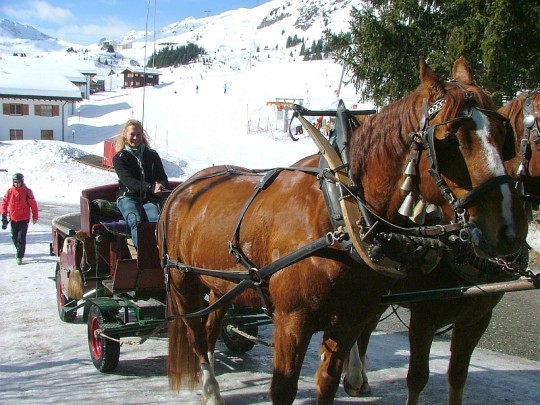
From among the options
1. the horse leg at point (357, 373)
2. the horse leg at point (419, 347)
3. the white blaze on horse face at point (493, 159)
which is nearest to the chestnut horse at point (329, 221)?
the white blaze on horse face at point (493, 159)

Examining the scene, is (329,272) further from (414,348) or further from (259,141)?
(259,141)

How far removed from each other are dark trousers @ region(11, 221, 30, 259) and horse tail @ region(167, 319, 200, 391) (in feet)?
23.2

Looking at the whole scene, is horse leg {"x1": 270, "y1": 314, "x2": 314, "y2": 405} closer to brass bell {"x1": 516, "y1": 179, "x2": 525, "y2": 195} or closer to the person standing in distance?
brass bell {"x1": 516, "y1": 179, "x2": 525, "y2": 195}

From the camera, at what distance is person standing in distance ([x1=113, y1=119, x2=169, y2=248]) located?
19.6 feet

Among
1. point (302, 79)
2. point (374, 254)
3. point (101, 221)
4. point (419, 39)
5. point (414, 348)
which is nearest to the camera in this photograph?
point (374, 254)

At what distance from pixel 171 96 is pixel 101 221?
67.6m

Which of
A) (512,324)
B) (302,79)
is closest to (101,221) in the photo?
(512,324)

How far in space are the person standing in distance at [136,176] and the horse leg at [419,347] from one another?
2.81 metres

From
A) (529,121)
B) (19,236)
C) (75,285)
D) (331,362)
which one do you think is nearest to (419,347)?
(331,362)

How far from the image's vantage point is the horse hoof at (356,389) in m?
5.22

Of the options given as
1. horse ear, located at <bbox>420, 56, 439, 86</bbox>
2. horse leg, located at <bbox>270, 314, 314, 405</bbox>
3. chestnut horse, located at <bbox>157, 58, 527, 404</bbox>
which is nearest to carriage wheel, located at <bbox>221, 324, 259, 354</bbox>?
chestnut horse, located at <bbox>157, 58, 527, 404</bbox>

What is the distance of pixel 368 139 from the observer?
3180 mm

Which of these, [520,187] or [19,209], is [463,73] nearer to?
[520,187]

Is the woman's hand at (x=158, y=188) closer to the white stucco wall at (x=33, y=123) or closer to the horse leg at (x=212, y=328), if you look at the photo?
the horse leg at (x=212, y=328)
